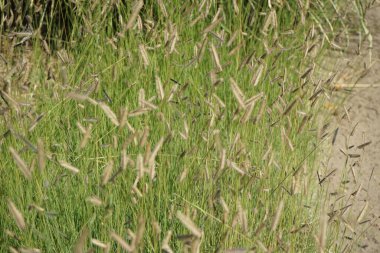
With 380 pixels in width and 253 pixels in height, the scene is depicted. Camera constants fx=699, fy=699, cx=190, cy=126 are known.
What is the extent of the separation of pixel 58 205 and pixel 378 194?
1585 millimetres

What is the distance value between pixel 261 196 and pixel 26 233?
0.68 m

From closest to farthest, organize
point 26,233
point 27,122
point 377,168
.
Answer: point 26,233
point 27,122
point 377,168

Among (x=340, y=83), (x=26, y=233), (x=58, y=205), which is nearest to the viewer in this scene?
(x=26, y=233)

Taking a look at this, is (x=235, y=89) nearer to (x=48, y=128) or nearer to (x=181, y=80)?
(x=48, y=128)

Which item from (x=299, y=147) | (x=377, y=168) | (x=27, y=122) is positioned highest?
(x=27, y=122)

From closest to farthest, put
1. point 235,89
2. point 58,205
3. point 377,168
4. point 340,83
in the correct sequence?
point 235,89 → point 58,205 → point 377,168 → point 340,83

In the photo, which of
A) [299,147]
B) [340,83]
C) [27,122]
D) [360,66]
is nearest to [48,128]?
[27,122]

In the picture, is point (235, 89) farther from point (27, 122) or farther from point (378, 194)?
point (378, 194)

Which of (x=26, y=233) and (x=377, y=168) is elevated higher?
(x=26, y=233)

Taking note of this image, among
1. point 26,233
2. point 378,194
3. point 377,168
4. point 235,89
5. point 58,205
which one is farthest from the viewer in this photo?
point 377,168

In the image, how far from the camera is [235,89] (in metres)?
1.59

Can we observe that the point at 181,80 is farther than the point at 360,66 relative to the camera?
No

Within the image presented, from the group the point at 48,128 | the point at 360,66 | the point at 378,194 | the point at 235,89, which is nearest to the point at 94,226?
the point at 48,128

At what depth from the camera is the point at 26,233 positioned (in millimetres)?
1909
